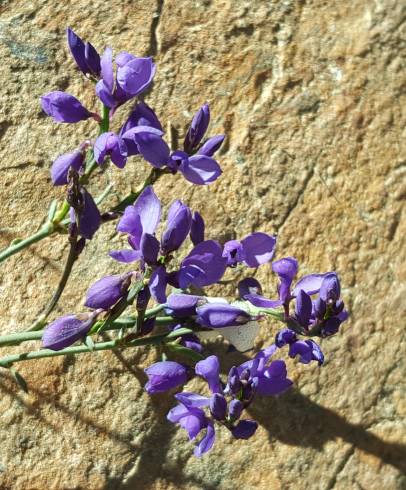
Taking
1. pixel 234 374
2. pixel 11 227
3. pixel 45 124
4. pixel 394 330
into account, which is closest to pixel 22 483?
pixel 11 227

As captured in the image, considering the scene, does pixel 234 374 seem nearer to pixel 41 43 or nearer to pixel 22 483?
pixel 22 483

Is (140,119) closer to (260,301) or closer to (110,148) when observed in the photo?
(110,148)

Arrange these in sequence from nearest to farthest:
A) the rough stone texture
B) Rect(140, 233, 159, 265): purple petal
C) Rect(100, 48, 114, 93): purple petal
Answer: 1. Rect(140, 233, 159, 265): purple petal
2. Rect(100, 48, 114, 93): purple petal
3. the rough stone texture

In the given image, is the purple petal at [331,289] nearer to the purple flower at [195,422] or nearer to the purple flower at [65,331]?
the purple flower at [195,422]

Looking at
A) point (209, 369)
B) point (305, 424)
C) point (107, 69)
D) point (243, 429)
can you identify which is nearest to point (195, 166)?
point (107, 69)

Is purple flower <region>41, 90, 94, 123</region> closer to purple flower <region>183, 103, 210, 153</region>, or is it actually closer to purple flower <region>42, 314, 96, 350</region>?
purple flower <region>183, 103, 210, 153</region>

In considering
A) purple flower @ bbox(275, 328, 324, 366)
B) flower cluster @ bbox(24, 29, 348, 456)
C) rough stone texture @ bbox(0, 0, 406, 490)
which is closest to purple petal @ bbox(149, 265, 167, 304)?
flower cluster @ bbox(24, 29, 348, 456)

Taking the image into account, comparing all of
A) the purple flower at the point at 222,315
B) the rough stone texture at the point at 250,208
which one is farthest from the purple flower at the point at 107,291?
the rough stone texture at the point at 250,208
